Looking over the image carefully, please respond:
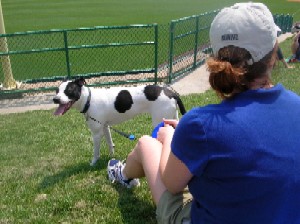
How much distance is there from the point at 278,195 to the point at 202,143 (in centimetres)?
45

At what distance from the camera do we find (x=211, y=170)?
6.02 ft

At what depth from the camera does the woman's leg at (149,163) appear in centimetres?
259

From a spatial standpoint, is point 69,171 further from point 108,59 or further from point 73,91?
point 108,59

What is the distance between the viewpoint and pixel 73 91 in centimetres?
432

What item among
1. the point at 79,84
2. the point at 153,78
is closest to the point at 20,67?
the point at 153,78

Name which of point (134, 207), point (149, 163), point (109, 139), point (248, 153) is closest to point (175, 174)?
point (248, 153)

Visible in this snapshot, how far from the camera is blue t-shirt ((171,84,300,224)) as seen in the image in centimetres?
172

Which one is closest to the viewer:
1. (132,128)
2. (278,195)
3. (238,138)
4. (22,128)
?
(238,138)

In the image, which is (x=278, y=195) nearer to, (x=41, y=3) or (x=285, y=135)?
(x=285, y=135)

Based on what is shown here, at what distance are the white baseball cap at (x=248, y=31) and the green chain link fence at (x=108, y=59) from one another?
7.85 metres

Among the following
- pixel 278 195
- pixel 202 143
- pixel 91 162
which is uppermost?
pixel 202 143

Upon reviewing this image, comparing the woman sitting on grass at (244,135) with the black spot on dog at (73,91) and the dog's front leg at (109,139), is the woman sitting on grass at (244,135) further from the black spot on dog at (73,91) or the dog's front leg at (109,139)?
the dog's front leg at (109,139)

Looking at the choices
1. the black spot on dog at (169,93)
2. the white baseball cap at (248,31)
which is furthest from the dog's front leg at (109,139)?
the white baseball cap at (248,31)

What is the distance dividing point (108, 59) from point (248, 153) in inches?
447
